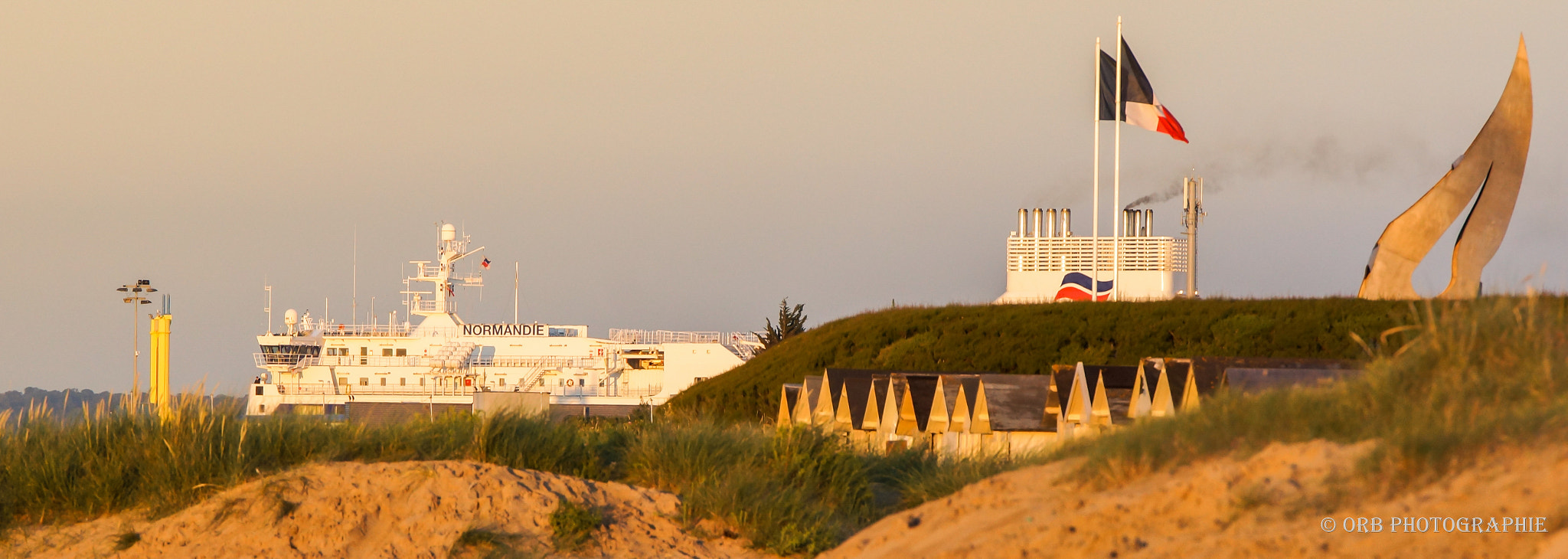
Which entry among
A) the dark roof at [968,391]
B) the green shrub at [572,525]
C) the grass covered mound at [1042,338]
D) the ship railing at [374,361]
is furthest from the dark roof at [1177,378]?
the ship railing at [374,361]

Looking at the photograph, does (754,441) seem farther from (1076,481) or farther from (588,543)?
(1076,481)

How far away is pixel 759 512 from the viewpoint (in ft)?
33.2

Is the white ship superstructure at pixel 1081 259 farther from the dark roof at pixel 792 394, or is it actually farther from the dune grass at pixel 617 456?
the dune grass at pixel 617 456

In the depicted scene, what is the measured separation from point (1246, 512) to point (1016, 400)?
33.8ft

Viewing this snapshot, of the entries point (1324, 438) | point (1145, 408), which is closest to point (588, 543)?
point (1324, 438)

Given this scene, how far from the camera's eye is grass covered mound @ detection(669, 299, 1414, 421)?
26.3 meters

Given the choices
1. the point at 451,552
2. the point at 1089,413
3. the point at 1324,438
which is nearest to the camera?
the point at 1324,438

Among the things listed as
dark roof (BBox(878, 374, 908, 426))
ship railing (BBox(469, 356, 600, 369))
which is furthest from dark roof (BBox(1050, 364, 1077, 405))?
ship railing (BBox(469, 356, 600, 369))

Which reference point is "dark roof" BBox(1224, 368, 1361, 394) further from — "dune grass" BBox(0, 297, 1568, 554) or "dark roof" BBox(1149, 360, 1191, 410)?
"dune grass" BBox(0, 297, 1568, 554)

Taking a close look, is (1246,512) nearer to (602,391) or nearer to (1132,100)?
(1132,100)

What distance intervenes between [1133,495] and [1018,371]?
74.5 ft

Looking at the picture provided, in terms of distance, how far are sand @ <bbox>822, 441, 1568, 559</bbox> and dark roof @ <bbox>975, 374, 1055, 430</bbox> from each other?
27.0ft

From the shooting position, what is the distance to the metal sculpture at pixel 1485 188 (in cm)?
2250

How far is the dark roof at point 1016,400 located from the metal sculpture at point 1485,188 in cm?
1057
